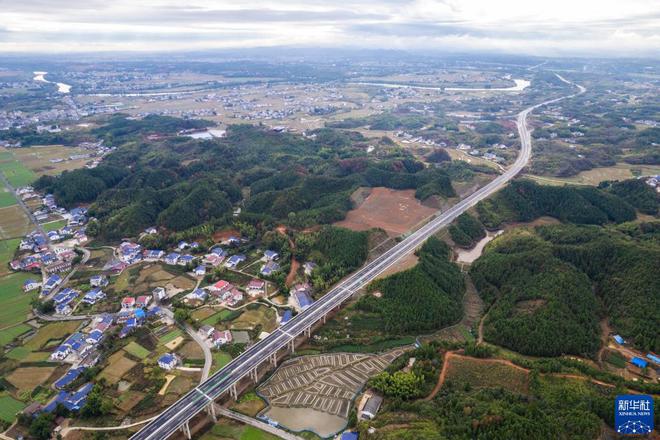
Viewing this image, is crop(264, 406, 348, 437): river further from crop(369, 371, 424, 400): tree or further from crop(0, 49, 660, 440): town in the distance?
crop(369, 371, 424, 400): tree

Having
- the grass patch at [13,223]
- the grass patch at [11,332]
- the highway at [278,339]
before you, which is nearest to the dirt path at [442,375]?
the highway at [278,339]

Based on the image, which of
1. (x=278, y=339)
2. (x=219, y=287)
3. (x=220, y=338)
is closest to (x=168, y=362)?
(x=220, y=338)

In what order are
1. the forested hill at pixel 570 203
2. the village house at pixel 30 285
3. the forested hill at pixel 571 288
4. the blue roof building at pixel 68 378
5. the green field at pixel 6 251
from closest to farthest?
the blue roof building at pixel 68 378
the forested hill at pixel 571 288
the village house at pixel 30 285
the green field at pixel 6 251
the forested hill at pixel 570 203

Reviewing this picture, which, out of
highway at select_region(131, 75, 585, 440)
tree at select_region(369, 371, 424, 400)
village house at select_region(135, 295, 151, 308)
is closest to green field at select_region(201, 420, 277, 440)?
highway at select_region(131, 75, 585, 440)

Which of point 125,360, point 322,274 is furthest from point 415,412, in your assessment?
point 125,360

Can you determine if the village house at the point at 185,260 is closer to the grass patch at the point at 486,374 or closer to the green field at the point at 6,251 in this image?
the green field at the point at 6,251

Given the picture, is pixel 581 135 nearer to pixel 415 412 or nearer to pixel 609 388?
pixel 609 388
